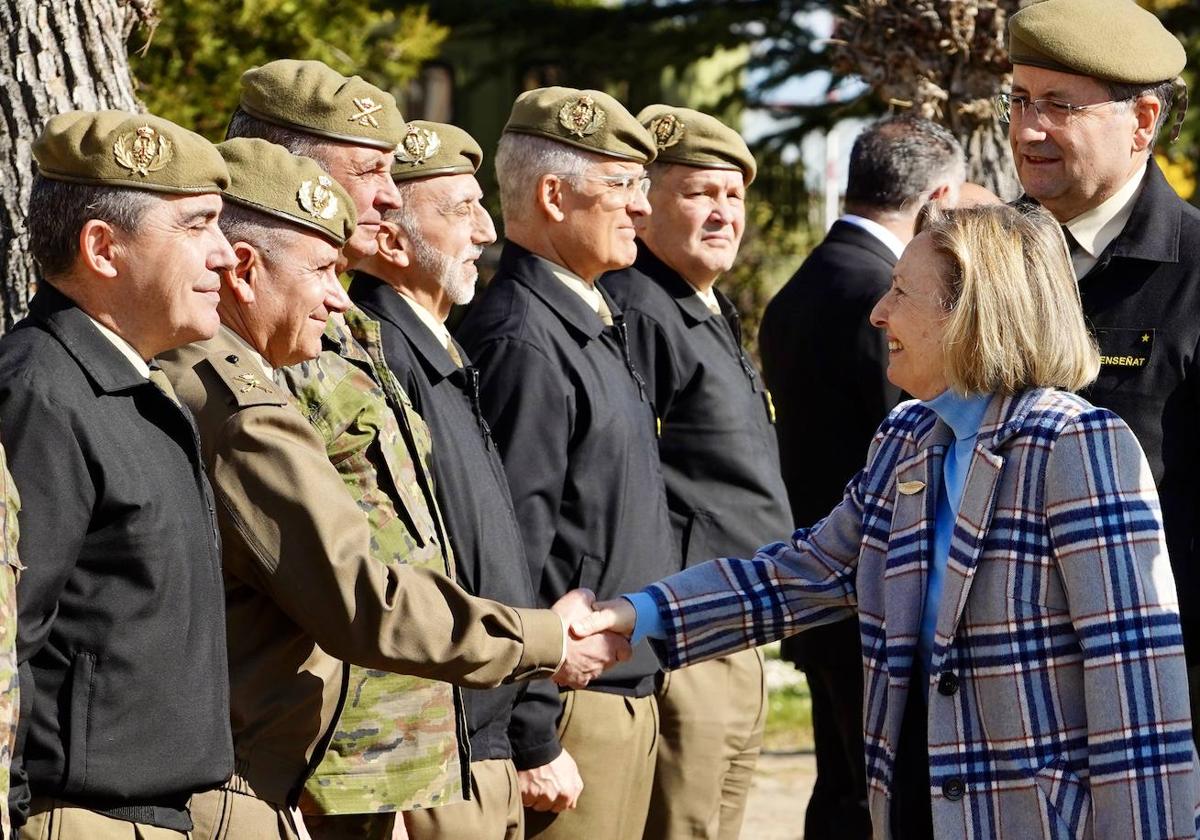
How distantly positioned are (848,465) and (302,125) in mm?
2189

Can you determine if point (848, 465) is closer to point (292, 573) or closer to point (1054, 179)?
point (1054, 179)

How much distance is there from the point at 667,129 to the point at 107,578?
3141mm

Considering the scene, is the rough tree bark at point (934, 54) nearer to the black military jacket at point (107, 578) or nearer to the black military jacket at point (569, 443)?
the black military jacket at point (569, 443)

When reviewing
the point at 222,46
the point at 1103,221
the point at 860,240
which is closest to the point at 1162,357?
the point at 1103,221

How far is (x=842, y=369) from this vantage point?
524 centimetres

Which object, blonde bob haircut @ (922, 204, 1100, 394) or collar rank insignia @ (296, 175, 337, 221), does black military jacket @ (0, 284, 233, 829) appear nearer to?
collar rank insignia @ (296, 175, 337, 221)

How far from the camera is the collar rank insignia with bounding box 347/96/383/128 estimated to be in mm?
3803

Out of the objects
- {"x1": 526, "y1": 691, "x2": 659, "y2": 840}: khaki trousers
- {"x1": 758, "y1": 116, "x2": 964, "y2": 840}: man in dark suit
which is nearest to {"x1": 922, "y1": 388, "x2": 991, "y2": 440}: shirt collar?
{"x1": 526, "y1": 691, "x2": 659, "y2": 840}: khaki trousers

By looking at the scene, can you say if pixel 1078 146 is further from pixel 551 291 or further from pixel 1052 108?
pixel 551 291

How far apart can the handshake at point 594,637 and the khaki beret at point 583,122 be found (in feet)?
4.71

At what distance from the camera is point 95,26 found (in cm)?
445

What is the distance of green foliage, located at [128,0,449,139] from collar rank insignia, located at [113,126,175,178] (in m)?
4.81

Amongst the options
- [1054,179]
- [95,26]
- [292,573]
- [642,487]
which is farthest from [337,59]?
[292,573]

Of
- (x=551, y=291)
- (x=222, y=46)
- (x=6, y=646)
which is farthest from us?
(x=222, y=46)
